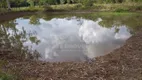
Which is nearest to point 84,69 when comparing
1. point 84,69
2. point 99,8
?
point 84,69

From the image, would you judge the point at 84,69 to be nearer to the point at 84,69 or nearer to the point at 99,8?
the point at 84,69

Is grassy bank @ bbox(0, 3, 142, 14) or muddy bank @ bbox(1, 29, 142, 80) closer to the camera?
muddy bank @ bbox(1, 29, 142, 80)

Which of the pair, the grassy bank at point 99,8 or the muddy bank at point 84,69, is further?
the grassy bank at point 99,8

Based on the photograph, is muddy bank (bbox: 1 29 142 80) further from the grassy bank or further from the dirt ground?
the grassy bank

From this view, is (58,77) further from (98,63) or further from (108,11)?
(108,11)

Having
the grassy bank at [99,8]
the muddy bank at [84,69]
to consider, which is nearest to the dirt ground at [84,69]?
the muddy bank at [84,69]

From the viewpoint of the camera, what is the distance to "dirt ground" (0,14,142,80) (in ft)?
19.7

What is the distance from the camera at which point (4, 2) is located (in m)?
37.1

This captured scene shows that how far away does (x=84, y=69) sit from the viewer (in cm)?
670

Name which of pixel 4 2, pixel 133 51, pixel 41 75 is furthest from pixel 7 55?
pixel 4 2

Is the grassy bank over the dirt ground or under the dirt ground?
under

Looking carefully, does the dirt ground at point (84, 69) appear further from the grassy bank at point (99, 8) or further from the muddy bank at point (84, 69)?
the grassy bank at point (99, 8)

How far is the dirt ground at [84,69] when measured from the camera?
6.01 metres

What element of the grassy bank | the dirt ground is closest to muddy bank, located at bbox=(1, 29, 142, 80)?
the dirt ground
